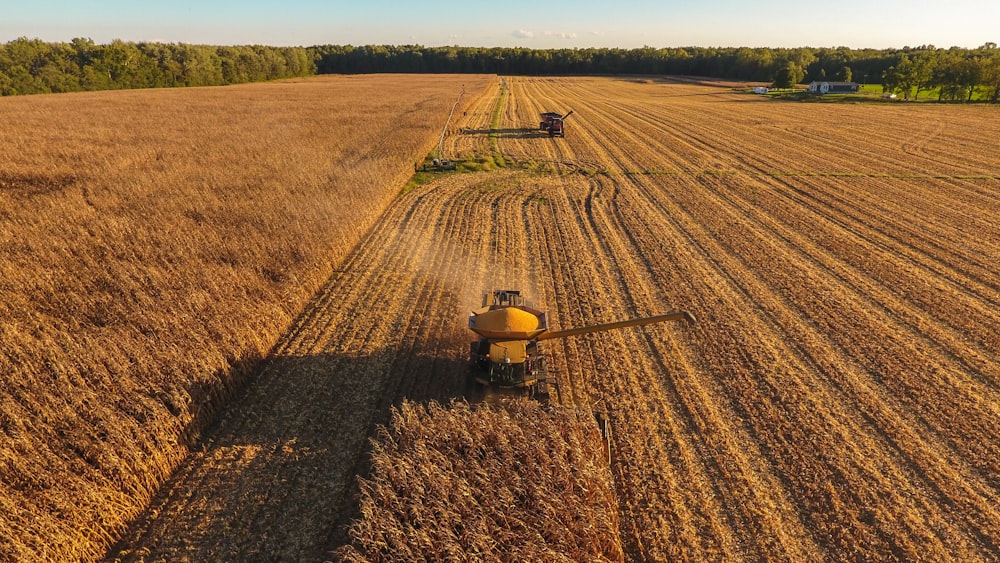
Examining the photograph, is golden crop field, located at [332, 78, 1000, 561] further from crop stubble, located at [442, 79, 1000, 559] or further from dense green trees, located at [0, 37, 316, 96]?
dense green trees, located at [0, 37, 316, 96]

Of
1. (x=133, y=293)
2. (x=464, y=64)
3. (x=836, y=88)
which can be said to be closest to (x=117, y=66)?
(x=464, y=64)

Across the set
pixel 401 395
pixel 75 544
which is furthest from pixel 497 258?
pixel 75 544

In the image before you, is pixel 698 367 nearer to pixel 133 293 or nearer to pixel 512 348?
pixel 512 348

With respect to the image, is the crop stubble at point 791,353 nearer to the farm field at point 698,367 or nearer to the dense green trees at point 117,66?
the farm field at point 698,367

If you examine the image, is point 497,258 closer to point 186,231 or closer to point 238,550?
point 186,231

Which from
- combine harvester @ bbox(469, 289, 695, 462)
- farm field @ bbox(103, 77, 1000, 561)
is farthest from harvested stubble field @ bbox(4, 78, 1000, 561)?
combine harvester @ bbox(469, 289, 695, 462)
